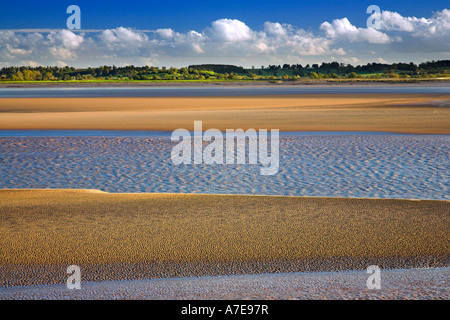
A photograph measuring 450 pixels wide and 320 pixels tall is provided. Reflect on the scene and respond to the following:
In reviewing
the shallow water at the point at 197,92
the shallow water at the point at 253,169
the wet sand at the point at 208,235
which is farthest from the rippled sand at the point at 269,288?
the shallow water at the point at 197,92

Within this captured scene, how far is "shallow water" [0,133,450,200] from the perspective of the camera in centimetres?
927

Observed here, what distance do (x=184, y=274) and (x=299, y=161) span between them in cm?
770

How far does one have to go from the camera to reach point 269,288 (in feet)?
14.1

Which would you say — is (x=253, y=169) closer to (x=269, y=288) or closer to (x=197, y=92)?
(x=269, y=288)

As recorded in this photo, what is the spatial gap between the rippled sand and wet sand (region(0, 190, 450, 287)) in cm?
19

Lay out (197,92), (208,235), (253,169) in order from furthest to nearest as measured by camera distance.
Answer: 1. (197,92)
2. (253,169)
3. (208,235)

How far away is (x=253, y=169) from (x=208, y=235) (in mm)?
5289

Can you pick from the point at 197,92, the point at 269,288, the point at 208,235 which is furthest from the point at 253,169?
the point at 197,92

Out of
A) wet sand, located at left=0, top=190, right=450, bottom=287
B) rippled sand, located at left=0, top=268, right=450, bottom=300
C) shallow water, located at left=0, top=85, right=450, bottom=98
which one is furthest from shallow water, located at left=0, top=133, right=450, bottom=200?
shallow water, located at left=0, top=85, right=450, bottom=98

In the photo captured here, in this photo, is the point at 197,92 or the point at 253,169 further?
the point at 197,92

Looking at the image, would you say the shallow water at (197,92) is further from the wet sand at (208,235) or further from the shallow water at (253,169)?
the wet sand at (208,235)

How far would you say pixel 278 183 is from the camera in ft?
31.7
